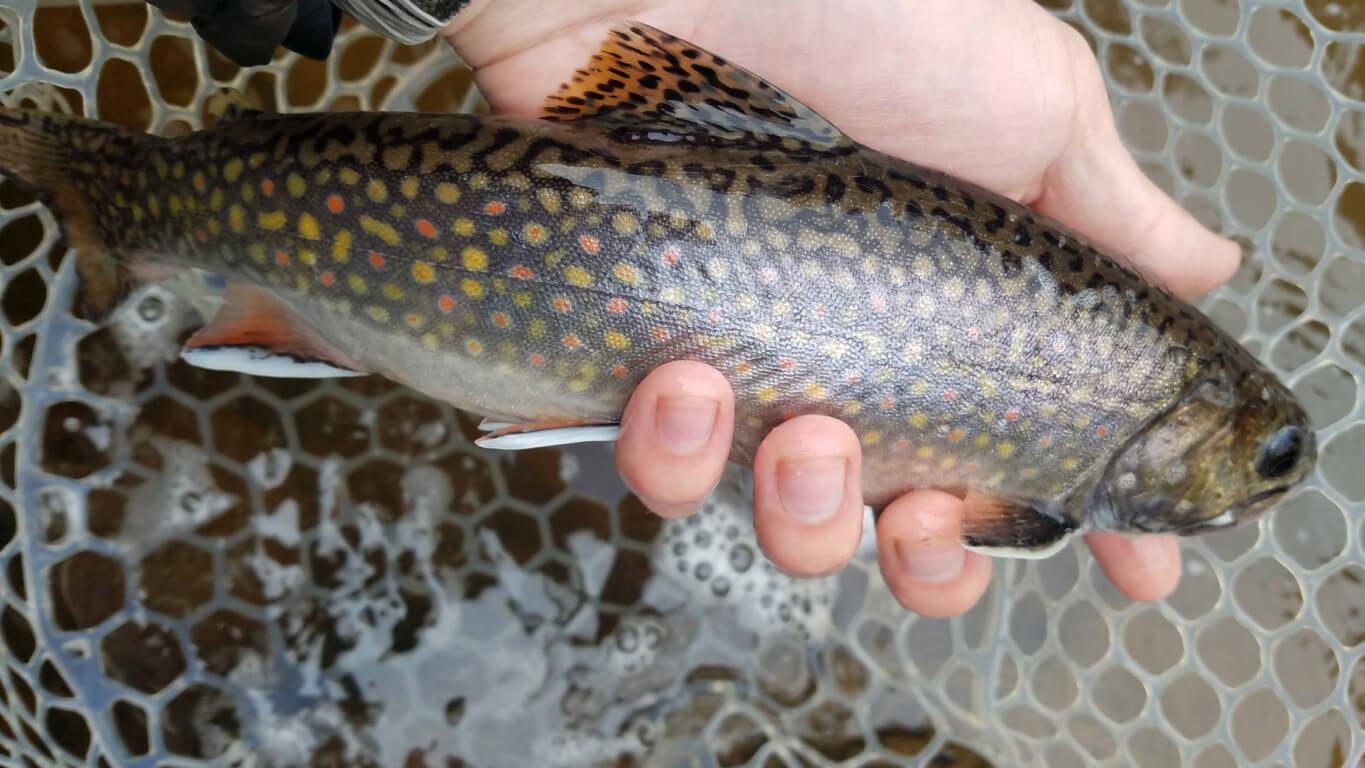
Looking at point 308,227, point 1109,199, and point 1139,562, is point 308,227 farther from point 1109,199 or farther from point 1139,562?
point 1139,562

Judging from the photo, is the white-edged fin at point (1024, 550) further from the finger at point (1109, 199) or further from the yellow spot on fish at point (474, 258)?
the yellow spot on fish at point (474, 258)

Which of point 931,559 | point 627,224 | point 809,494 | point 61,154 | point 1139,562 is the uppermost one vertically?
point 627,224

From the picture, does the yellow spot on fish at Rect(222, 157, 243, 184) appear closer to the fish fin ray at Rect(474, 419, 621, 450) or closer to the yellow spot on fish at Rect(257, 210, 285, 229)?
the yellow spot on fish at Rect(257, 210, 285, 229)

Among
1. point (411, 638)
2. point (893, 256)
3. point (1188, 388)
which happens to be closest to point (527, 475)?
point (411, 638)

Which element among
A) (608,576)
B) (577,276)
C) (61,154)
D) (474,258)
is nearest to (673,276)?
(577,276)

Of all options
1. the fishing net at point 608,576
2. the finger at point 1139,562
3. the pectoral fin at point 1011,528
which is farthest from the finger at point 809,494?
the fishing net at point 608,576

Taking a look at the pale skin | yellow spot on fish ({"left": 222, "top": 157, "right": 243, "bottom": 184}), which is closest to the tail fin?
yellow spot on fish ({"left": 222, "top": 157, "right": 243, "bottom": 184})
